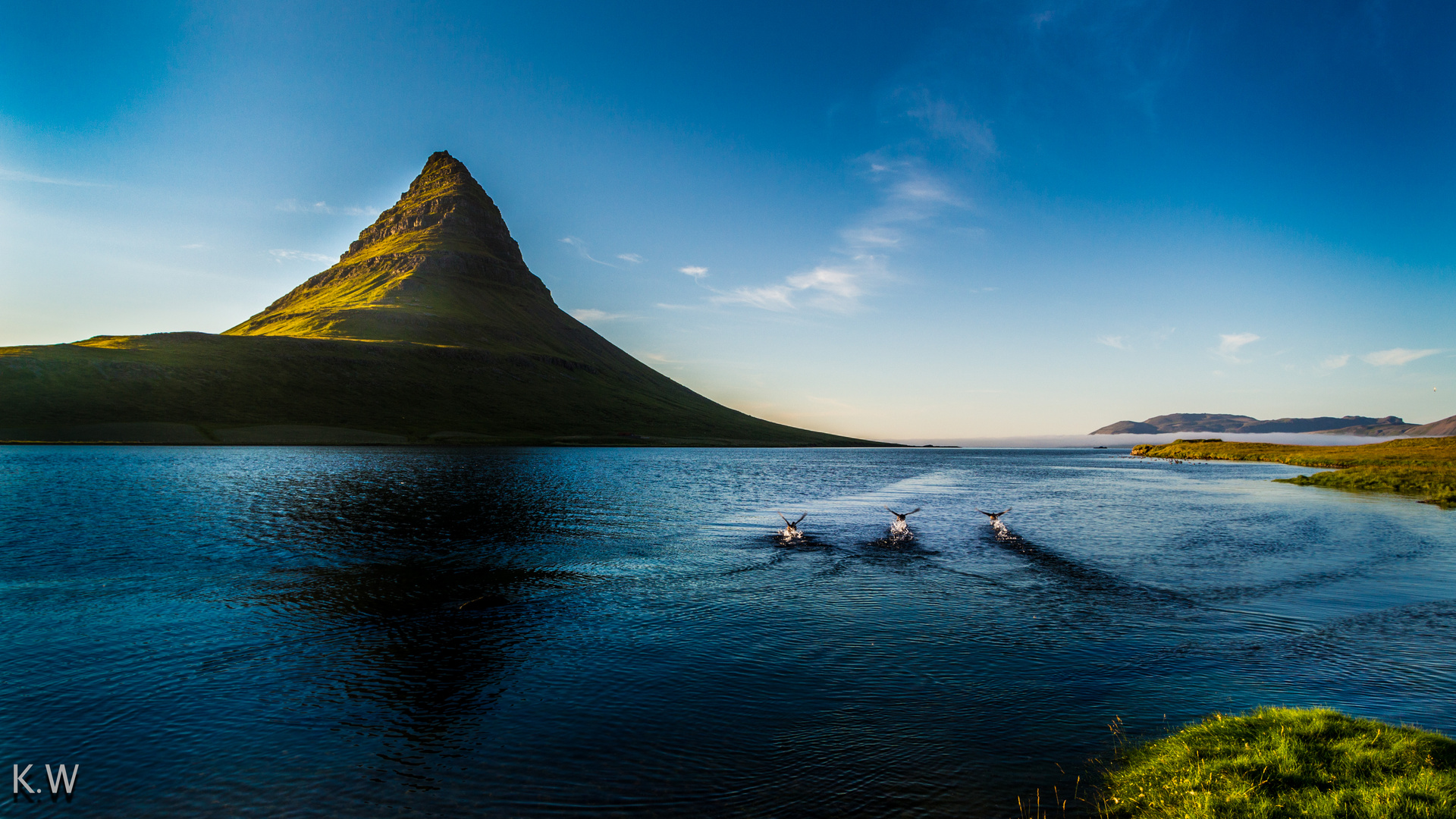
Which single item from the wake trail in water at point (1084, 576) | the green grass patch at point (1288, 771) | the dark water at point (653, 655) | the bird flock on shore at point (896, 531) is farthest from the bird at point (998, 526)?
the green grass patch at point (1288, 771)

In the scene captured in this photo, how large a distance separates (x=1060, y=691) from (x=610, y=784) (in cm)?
1328

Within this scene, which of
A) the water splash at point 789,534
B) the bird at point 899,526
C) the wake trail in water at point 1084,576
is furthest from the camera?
the bird at point 899,526

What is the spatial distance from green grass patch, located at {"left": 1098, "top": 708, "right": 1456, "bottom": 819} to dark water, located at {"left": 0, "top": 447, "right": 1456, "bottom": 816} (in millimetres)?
1604

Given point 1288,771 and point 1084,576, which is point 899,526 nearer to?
point 1084,576

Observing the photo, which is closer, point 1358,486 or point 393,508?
point 393,508

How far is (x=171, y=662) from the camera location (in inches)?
801

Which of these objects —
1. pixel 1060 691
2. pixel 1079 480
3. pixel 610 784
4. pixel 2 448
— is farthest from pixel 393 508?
pixel 2 448

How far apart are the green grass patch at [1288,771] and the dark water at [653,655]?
5.26 feet

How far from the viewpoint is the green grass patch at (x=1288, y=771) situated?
35.3ft

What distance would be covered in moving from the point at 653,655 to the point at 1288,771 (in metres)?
16.5

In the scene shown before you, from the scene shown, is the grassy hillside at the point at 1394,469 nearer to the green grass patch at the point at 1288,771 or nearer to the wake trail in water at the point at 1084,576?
the wake trail in water at the point at 1084,576

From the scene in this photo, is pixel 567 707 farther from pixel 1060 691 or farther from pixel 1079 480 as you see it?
pixel 1079 480

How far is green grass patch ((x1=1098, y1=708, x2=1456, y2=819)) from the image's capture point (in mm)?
10773

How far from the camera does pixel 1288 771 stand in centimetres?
1188
